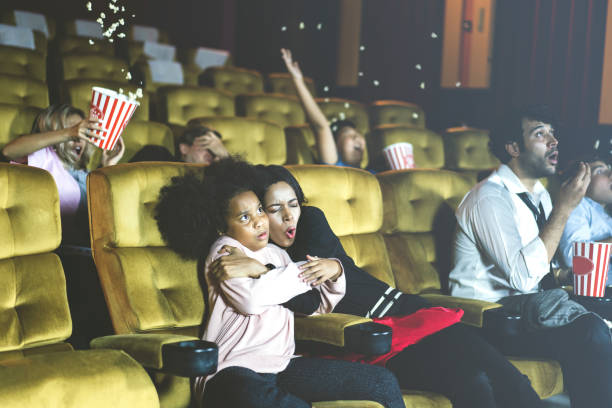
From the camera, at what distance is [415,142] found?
13.1ft

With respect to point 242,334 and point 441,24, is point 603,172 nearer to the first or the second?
point 242,334

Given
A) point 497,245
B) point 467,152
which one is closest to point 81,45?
point 467,152

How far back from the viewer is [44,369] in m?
1.25

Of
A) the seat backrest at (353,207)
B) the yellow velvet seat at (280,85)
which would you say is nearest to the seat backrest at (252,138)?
the seat backrest at (353,207)

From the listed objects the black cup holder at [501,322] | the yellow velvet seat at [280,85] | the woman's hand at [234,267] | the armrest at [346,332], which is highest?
the yellow velvet seat at [280,85]

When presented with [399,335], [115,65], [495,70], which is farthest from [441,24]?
[399,335]

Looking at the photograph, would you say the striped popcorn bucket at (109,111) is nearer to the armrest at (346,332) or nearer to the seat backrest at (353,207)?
the seat backrest at (353,207)

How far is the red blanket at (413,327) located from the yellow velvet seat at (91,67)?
10.7 feet

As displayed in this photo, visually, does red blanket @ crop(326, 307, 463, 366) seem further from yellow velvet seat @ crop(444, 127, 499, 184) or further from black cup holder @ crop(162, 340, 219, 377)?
yellow velvet seat @ crop(444, 127, 499, 184)

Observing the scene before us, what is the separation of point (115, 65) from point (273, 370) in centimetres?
391

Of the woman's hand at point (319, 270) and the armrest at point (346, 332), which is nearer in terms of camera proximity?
the armrest at point (346, 332)

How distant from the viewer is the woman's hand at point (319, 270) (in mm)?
1684

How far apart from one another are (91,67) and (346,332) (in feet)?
12.3

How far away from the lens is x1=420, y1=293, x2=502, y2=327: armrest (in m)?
1.93
